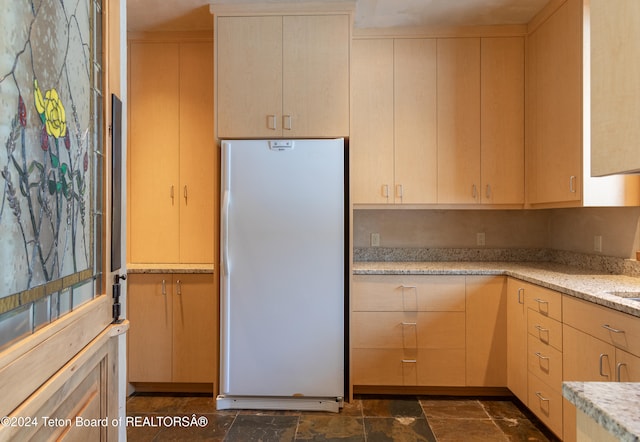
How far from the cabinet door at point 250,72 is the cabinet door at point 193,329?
1.11 m

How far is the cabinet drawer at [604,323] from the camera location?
152 centimetres

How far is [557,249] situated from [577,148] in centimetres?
103

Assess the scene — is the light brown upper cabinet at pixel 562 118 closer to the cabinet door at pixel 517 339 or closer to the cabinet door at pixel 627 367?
the cabinet door at pixel 517 339

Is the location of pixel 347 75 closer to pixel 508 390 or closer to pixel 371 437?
pixel 371 437

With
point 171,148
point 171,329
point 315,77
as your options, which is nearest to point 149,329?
point 171,329

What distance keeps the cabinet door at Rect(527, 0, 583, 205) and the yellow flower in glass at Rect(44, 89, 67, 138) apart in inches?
96.7

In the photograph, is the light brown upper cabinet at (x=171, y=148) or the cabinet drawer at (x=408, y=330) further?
the light brown upper cabinet at (x=171, y=148)

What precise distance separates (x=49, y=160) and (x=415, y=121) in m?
2.44

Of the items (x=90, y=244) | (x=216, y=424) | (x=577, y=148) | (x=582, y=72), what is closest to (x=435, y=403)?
(x=216, y=424)

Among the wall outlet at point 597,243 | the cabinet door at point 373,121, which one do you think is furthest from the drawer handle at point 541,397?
the cabinet door at point 373,121

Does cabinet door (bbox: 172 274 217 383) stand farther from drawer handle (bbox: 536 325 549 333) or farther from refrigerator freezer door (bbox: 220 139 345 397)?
drawer handle (bbox: 536 325 549 333)

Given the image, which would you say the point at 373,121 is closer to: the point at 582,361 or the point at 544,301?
the point at 544,301

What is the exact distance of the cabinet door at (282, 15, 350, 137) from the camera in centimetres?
252

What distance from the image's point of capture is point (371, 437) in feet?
7.22
